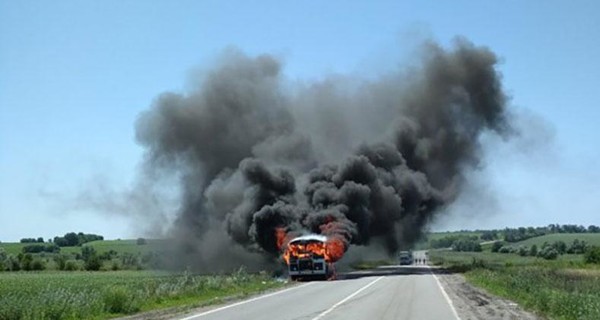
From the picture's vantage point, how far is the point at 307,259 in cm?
5347

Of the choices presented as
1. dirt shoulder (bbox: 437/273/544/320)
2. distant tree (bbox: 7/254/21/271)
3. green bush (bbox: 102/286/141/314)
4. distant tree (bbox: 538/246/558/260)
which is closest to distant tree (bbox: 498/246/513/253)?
distant tree (bbox: 538/246/558/260)

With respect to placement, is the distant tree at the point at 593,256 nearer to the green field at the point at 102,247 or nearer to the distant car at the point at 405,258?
the distant car at the point at 405,258

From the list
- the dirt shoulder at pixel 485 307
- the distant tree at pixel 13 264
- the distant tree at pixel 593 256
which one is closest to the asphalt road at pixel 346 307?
the dirt shoulder at pixel 485 307

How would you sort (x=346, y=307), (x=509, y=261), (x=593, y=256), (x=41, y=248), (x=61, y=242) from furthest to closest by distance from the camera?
(x=61, y=242) → (x=41, y=248) → (x=509, y=261) → (x=593, y=256) → (x=346, y=307)

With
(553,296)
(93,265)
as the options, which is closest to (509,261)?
(93,265)

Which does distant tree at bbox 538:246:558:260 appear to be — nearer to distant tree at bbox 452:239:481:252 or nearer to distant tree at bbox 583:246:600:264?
distant tree at bbox 583:246:600:264

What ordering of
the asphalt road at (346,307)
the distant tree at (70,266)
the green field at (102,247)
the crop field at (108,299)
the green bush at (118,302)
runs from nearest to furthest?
1. the asphalt road at (346,307)
2. the crop field at (108,299)
3. the green bush at (118,302)
4. the distant tree at (70,266)
5. the green field at (102,247)

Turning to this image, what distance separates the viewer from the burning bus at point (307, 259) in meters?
53.5

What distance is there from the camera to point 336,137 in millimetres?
86875

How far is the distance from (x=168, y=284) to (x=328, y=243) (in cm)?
1983

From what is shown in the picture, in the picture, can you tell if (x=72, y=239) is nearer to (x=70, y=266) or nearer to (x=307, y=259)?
(x=70, y=266)

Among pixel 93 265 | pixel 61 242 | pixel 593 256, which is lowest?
pixel 593 256

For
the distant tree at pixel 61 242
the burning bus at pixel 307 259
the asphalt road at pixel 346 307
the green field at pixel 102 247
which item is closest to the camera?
the asphalt road at pixel 346 307

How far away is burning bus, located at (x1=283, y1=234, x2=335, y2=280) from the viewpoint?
5347cm
